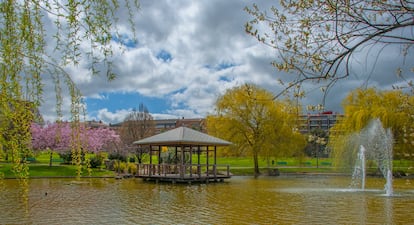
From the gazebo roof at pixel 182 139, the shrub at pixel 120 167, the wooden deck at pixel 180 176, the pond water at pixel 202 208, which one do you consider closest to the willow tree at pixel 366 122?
the wooden deck at pixel 180 176

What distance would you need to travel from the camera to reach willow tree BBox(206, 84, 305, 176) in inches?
1112

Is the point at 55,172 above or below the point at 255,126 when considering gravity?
below

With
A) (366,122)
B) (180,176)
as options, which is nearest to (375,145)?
(366,122)

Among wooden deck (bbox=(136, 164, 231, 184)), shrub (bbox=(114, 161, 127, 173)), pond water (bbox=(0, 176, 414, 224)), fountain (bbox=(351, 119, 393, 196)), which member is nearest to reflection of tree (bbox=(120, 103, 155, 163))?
shrub (bbox=(114, 161, 127, 173))

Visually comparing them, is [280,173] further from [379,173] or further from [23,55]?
[23,55]

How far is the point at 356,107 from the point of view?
28328mm

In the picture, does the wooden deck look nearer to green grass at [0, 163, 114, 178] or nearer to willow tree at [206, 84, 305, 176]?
green grass at [0, 163, 114, 178]

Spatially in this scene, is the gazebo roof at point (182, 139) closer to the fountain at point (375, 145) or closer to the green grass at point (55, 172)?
the green grass at point (55, 172)

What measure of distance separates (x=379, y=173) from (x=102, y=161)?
61.0ft

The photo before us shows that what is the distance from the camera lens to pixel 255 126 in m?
29.2

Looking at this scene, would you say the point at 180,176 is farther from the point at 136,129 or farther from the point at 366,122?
the point at 136,129

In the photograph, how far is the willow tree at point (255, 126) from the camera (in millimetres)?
28234

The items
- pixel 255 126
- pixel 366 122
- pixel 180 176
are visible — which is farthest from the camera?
pixel 255 126

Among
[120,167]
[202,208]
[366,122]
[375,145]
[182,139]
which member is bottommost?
[202,208]
